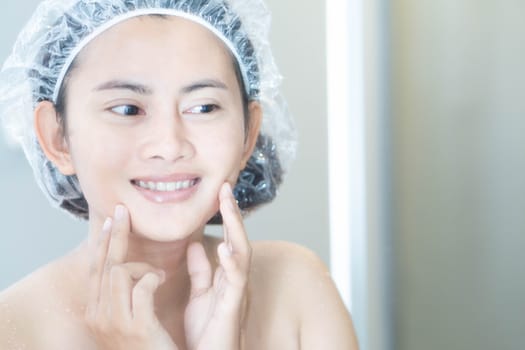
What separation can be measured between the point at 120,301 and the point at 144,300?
0.9 inches

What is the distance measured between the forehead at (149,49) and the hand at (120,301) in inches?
6.3

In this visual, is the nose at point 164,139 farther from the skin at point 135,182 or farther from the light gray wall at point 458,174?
the light gray wall at point 458,174

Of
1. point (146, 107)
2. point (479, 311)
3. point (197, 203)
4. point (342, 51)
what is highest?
point (342, 51)

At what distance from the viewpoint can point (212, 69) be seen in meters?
0.82

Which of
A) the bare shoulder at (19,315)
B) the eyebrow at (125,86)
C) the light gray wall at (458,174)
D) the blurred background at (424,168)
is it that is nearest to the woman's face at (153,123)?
the eyebrow at (125,86)

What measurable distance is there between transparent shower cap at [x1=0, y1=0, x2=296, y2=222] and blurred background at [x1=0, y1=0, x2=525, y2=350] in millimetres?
324

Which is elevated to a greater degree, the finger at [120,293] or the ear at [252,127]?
the ear at [252,127]

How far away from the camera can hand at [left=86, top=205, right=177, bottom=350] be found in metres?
0.75

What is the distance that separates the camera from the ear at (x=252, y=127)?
903 mm

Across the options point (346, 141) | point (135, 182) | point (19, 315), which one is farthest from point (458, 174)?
point (19, 315)

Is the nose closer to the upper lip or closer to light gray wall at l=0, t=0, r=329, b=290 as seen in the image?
the upper lip

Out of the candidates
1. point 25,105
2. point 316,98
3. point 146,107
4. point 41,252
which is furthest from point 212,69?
point 316,98

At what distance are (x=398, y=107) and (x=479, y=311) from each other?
0.39 m

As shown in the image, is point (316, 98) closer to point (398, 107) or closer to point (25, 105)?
point (398, 107)
